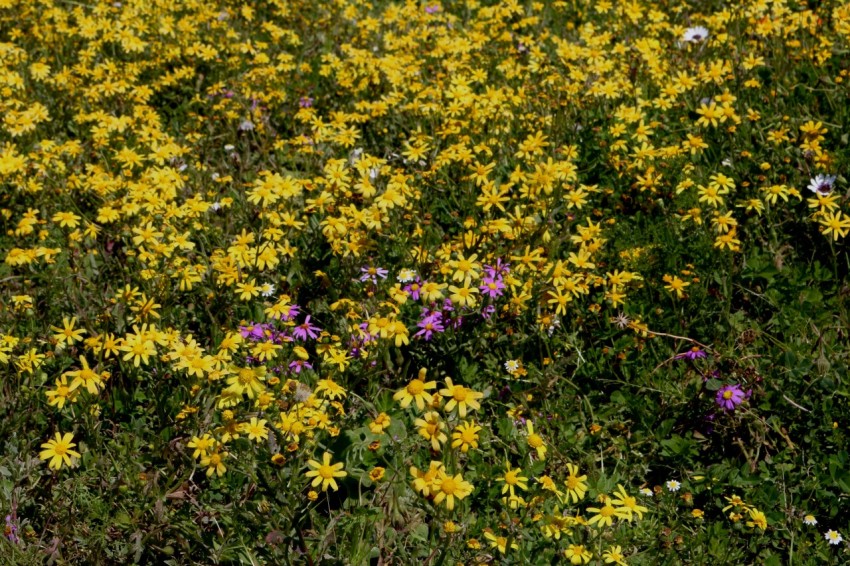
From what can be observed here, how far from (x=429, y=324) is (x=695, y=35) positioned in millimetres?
3225

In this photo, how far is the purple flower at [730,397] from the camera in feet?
10.2

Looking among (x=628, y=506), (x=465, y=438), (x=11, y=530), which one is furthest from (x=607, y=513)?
(x=11, y=530)

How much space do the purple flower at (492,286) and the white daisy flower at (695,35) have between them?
2.86m

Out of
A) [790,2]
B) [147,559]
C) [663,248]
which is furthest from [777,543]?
[790,2]

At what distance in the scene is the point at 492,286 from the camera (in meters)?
3.37

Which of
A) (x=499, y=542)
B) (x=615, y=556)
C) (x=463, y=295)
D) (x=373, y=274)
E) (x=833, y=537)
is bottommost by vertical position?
(x=833, y=537)

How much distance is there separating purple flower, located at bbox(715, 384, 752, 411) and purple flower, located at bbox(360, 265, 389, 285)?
1455mm

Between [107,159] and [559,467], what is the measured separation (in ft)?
9.84

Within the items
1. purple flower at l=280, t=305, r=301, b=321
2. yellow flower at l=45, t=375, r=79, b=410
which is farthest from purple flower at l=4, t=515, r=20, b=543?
purple flower at l=280, t=305, r=301, b=321

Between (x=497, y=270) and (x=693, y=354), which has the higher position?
(x=497, y=270)

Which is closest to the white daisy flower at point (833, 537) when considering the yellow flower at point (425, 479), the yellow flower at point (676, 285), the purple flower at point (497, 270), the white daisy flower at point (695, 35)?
the yellow flower at point (676, 285)

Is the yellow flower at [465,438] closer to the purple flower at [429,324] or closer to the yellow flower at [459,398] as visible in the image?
the yellow flower at [459,398]

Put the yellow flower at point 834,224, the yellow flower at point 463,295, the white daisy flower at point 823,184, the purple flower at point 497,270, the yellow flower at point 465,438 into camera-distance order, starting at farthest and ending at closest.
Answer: the white daisy flower at point 823,184, the yellow flower at point 834,224, the purple flower at point 497,270, the yellow flower at point 463,295, the yellow flower at point 465,438

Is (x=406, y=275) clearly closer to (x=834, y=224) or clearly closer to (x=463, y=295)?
(x=463, y=295)
